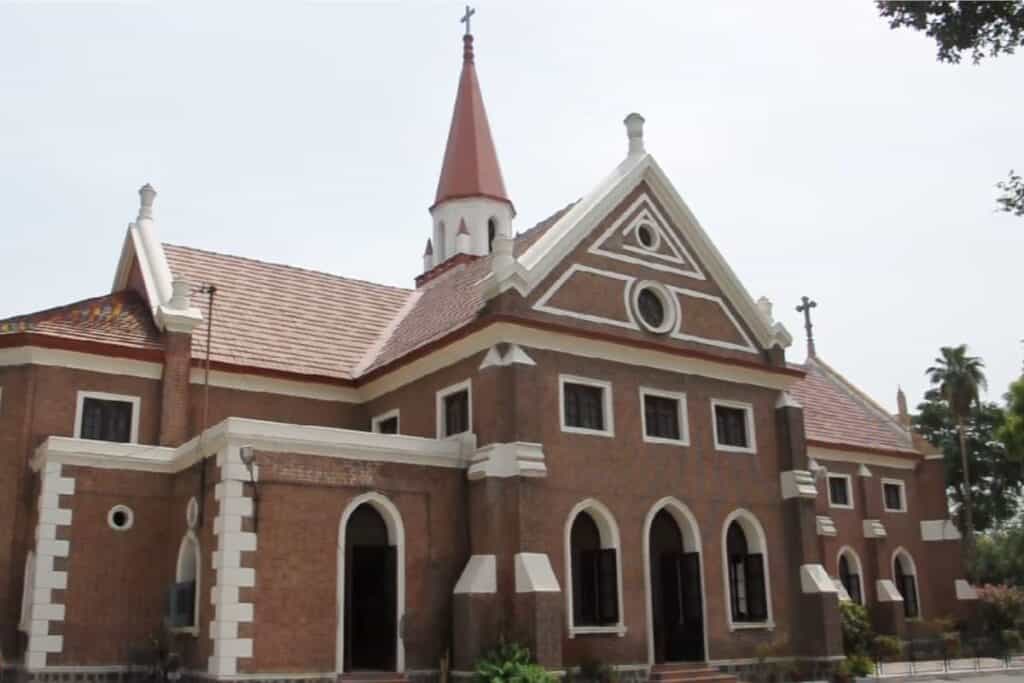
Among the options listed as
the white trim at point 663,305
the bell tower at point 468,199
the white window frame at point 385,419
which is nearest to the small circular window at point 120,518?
the white window frame at point 385,419

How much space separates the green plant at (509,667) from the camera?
61.9 feet

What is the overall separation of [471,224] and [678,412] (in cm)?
1483

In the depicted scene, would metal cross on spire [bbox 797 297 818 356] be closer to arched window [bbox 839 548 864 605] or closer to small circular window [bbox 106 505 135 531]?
arched window [bbox 839 548 864 605]

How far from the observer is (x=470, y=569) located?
2084cm

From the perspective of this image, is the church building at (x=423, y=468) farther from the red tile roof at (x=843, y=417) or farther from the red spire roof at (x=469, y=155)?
the red tile roof at (x=843, y=417)

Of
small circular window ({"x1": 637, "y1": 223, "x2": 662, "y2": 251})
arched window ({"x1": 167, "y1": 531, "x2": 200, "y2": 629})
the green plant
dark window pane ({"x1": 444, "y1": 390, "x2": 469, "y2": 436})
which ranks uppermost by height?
small circular window ({"x1": 637, "y1": 223, "x2": 662, "y2": 251})

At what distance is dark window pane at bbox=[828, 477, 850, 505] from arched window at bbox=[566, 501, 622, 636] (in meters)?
16.2

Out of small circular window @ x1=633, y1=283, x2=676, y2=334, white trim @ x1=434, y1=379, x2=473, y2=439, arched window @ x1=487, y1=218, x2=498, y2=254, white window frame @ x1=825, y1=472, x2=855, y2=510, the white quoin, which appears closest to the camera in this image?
white trim @ x1=434, y1=379, x2=473, y2=439

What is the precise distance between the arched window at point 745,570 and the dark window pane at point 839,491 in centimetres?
1188

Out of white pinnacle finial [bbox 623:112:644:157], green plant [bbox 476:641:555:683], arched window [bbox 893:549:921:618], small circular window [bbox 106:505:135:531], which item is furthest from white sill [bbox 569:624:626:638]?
arched window [bbox 893:549:921:618]

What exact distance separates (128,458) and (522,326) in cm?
897

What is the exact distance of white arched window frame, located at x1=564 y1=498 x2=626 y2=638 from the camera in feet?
70.2

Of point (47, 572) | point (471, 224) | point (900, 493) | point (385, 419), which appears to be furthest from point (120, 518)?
point (900, 493)

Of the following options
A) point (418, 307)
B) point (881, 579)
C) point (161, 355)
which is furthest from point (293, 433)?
point (881, 579)
